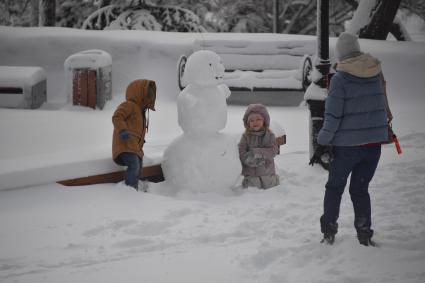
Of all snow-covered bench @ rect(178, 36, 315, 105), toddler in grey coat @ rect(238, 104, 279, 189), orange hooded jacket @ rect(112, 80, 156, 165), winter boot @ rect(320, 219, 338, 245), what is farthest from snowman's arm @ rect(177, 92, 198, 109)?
snow-covered bench @ rect(178, 36, 315, 105)

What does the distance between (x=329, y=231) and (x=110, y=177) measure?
240cm

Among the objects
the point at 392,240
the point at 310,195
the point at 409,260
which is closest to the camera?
the point at 409,260

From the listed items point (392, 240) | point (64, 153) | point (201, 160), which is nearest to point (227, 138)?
point (201, 160)

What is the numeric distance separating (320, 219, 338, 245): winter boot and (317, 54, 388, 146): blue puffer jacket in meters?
0.61

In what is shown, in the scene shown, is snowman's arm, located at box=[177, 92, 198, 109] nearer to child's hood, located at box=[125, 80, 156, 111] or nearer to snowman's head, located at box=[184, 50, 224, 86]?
snowman's head, located at box=[184, 50, 224, 86]

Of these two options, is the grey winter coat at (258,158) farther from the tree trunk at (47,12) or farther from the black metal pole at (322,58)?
the tree trunk at (47,12)

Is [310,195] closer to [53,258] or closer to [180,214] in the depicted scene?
[180,214]

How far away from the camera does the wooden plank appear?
18.9ft

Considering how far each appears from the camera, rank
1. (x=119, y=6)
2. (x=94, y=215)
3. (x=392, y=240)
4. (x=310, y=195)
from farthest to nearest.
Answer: (x=119, y=6) → (x=310, y=195) → (x=94, y=215) → (x=392, y=240)

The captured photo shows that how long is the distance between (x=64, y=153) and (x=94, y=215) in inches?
49.8

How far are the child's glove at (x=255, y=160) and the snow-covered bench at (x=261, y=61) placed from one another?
506cm

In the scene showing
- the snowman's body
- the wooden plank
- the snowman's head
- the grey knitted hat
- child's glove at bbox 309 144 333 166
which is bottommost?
the wooden plank

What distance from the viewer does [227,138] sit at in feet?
20.6

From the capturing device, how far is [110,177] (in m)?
6.04
